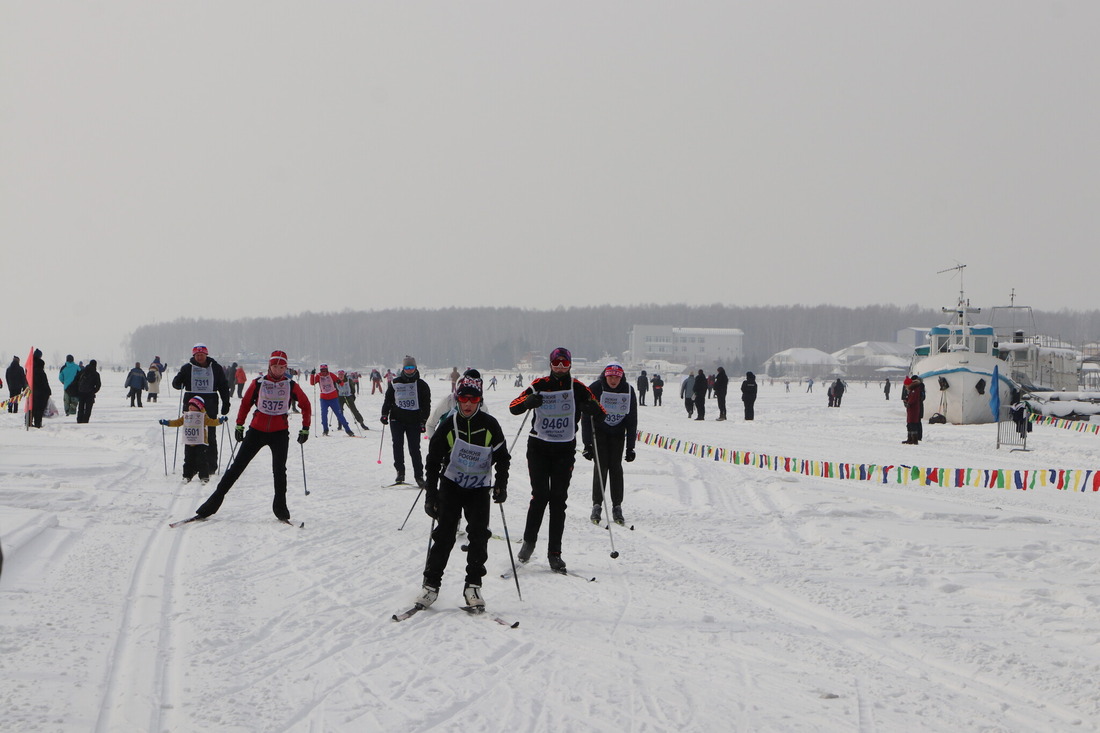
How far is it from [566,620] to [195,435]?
7643 mm

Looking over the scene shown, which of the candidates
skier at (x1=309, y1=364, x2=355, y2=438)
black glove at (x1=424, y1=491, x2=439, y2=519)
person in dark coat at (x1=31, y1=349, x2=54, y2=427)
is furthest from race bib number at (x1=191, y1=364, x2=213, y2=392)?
person in dark coat at (x1=31, y1=349, x2=54, y2=427)

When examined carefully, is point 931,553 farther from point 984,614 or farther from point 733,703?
point 733,703

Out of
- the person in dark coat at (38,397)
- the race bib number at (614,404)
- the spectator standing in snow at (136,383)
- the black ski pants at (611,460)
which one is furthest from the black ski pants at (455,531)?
the spectator standing in snow at (136,383)

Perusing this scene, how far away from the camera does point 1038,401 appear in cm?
2853

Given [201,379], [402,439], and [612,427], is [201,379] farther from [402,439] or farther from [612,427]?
[612,427]

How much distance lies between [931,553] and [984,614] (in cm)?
200

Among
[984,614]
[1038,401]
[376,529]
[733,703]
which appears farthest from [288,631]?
[1038,401]

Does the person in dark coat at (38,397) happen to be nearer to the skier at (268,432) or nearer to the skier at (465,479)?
the skier at (268,432)

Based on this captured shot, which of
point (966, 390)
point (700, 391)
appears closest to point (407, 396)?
point (700, 391)

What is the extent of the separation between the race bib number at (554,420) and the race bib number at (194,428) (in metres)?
6.18

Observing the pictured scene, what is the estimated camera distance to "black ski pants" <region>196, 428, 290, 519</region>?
8922mm

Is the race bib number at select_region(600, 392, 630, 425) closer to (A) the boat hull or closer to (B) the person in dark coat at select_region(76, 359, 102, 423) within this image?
(B) the person in dark coat at select_region(76, 359, 102, 423)

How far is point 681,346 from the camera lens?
151 metres

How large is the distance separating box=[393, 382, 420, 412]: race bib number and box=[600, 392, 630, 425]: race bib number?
3637 millimetres
